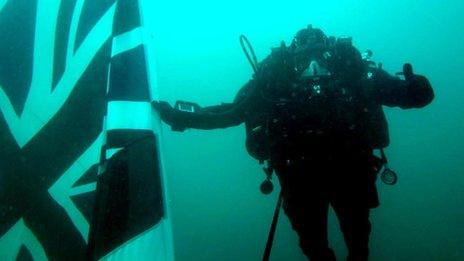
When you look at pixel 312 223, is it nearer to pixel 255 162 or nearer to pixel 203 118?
pixel 203 118

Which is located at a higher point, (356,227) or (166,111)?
(166,111)

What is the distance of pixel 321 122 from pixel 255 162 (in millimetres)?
13929

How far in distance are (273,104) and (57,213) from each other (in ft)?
6.62

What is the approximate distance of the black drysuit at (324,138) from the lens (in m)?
2.82

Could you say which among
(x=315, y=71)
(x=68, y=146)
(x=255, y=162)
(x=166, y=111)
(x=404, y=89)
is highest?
(x=315, y=71)

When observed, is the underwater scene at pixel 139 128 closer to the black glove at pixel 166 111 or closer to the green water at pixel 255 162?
the black glove at pixel 166 111

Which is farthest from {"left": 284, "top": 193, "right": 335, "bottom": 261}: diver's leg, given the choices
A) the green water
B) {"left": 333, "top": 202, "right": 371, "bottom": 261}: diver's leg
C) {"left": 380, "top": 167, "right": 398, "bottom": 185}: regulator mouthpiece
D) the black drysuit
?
the green water

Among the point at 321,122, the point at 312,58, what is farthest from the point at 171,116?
the point at 312,58

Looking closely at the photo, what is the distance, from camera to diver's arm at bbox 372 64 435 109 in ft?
9.30

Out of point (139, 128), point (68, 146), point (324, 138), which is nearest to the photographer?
point (68, 146)

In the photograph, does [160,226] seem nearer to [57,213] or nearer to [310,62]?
[57,213]

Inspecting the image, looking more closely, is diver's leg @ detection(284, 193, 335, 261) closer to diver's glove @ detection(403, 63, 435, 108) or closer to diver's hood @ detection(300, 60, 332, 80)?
diver's hood @ detection(300, 60, 332, 80)

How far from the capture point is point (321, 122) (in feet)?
9.24

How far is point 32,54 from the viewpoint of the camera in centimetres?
112
